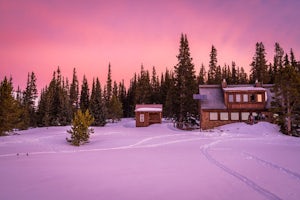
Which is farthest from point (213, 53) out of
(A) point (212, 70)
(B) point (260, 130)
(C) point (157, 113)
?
(B) point (260, 130)

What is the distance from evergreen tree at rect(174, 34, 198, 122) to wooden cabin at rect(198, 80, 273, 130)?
3.71 metres

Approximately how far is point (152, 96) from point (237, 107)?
132 feet

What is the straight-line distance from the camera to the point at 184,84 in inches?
1580

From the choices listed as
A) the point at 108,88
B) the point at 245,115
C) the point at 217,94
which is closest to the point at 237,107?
the point at 245,115

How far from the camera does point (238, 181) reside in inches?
312

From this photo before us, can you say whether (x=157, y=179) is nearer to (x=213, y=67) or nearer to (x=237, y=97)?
(x=237, y=97)

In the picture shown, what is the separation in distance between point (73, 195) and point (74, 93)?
73.1 meters

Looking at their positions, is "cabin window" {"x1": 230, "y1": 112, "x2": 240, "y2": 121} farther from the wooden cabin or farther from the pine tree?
the pine tree

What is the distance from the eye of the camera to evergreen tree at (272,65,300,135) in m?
27.0

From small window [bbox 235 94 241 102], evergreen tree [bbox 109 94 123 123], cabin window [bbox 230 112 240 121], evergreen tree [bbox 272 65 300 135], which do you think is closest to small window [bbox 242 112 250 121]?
cabin window [bbox 230 112 240 121]

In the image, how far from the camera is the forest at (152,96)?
27938 mm

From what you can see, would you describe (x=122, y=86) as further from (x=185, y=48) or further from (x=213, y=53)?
(x=185, y=48)

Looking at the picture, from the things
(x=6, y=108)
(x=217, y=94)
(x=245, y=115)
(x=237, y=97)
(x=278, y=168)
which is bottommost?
(x=278, y=168)

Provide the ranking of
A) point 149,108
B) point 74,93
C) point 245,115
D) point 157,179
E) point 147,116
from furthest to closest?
point 74,93 → point 149,108 → point 147,116 → point 245,115 → point 157,179
